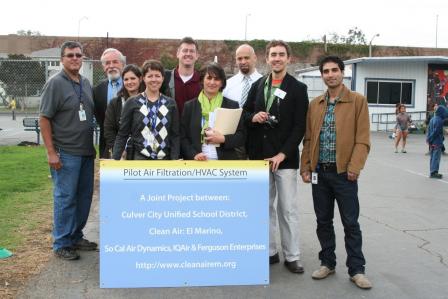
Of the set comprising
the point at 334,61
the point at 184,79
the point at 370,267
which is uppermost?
the point at 334,61

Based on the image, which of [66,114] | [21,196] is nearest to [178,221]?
[66,114]

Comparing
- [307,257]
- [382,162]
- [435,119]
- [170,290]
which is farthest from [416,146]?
[170,290]

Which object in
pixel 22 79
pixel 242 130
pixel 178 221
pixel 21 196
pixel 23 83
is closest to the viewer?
pixel 178 221

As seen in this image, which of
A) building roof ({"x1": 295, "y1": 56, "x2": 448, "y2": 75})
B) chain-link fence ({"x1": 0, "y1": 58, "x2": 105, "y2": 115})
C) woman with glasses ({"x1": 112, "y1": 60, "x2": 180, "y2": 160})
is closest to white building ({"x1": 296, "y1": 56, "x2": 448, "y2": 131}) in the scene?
building roof ({"x1": 295, "y1": 56, "x2": 448, "y2": 75})

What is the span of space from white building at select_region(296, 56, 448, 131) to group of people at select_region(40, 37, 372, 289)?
27.8 meters

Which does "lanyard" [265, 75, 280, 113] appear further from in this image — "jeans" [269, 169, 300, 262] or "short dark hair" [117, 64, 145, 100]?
"short dark hair" [117, 64, 145, 100]

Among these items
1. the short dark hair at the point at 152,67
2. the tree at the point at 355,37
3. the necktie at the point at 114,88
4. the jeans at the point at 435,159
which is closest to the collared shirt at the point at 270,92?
the short dark hair at the point at 152,67

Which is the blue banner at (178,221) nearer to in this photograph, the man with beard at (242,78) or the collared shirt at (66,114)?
the man with beard at (242,78)

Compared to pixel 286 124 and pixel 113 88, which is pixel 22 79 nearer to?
pixel 113 88

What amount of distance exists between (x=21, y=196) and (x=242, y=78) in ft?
16.3

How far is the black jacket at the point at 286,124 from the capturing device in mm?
5348

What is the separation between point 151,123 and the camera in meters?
5.19

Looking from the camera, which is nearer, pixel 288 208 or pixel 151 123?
pixel 151 123

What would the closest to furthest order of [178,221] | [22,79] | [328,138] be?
[178,221]
[328,138]
[22,79]
